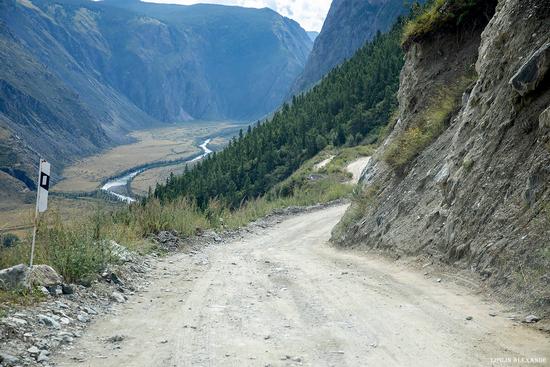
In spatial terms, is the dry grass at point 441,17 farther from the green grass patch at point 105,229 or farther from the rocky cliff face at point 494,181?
the green grass patch at point 105,229

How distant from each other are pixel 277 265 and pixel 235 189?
37335mm

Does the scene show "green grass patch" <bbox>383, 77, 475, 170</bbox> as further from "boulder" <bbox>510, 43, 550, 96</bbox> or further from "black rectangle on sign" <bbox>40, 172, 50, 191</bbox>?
"black rectangle on sign" <bbox>40, 172, 50, 191</bbox>

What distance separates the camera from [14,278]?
7.85 m

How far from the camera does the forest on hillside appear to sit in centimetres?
5097

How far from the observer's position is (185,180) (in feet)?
190

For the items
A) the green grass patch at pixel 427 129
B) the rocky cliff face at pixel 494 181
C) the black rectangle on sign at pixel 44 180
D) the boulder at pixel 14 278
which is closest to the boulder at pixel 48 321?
the boulder at pixel 14 278

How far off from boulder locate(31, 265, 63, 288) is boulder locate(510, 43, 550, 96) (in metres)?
8.34

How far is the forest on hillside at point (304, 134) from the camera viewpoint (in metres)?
51.0

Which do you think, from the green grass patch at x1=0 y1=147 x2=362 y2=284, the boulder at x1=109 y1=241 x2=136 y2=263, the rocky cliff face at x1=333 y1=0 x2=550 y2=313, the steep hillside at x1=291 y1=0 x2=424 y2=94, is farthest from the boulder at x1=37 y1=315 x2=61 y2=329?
the steep hillside at x1=291 y1=0 x2=424 y2=94

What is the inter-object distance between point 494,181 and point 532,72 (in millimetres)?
1925

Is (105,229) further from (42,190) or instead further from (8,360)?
(8,360)

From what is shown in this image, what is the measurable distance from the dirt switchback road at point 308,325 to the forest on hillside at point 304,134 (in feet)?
118

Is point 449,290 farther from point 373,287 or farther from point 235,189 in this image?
point 235,189

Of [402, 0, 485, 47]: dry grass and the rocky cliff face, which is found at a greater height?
[402, 0, 485, 47]: dry grass
